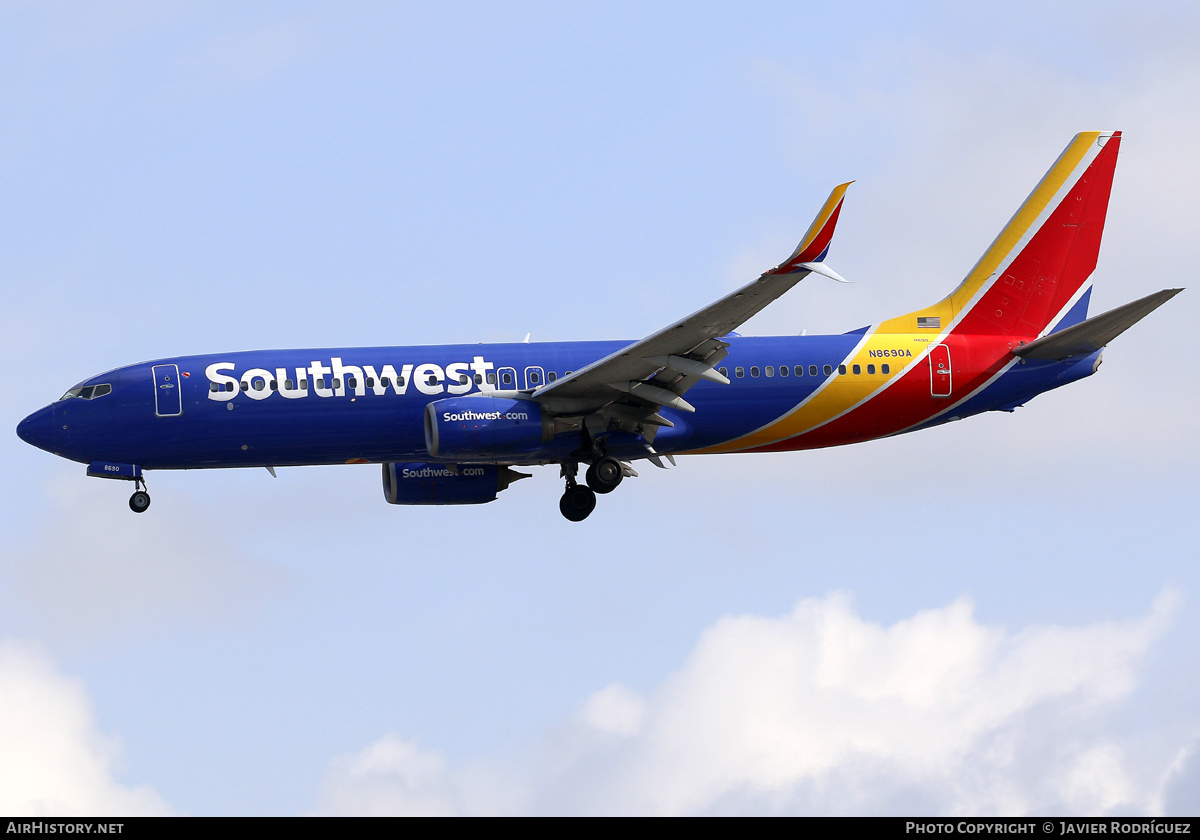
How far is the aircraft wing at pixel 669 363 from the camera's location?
37406 mm

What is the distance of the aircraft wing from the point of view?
37.4 metres

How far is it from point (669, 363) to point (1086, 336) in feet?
37.4

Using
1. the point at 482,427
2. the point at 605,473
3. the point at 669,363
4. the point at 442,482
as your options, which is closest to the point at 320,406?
the point at 482,427

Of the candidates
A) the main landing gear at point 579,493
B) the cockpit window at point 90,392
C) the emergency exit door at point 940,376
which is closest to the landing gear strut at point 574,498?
the main landing gear at point 579,493

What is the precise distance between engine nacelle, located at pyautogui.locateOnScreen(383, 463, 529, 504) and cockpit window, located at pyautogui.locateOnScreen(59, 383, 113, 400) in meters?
7.88

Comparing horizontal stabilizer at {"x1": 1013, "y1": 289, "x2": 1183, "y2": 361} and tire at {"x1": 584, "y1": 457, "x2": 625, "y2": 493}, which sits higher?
horizontal stabilizer at {"x1": 1013, "y1": 289, "x2": 1183, "y2": 361}

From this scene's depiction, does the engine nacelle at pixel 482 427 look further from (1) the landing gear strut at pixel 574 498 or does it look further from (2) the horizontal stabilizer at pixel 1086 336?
(2) the horizontal stabilizer at pixel 1086 336

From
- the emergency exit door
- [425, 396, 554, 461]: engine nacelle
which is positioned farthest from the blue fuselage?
the emergency exit door

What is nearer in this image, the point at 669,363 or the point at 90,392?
the point at 669,363

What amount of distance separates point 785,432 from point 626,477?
416 cm

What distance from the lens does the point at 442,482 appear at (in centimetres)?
4700

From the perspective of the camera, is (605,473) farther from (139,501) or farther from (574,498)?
(139,501)

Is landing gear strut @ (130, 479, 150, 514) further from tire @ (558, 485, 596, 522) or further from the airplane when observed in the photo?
tire @ (558, 485, 596, 522)

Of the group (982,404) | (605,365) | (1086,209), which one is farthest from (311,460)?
(1086,209)
